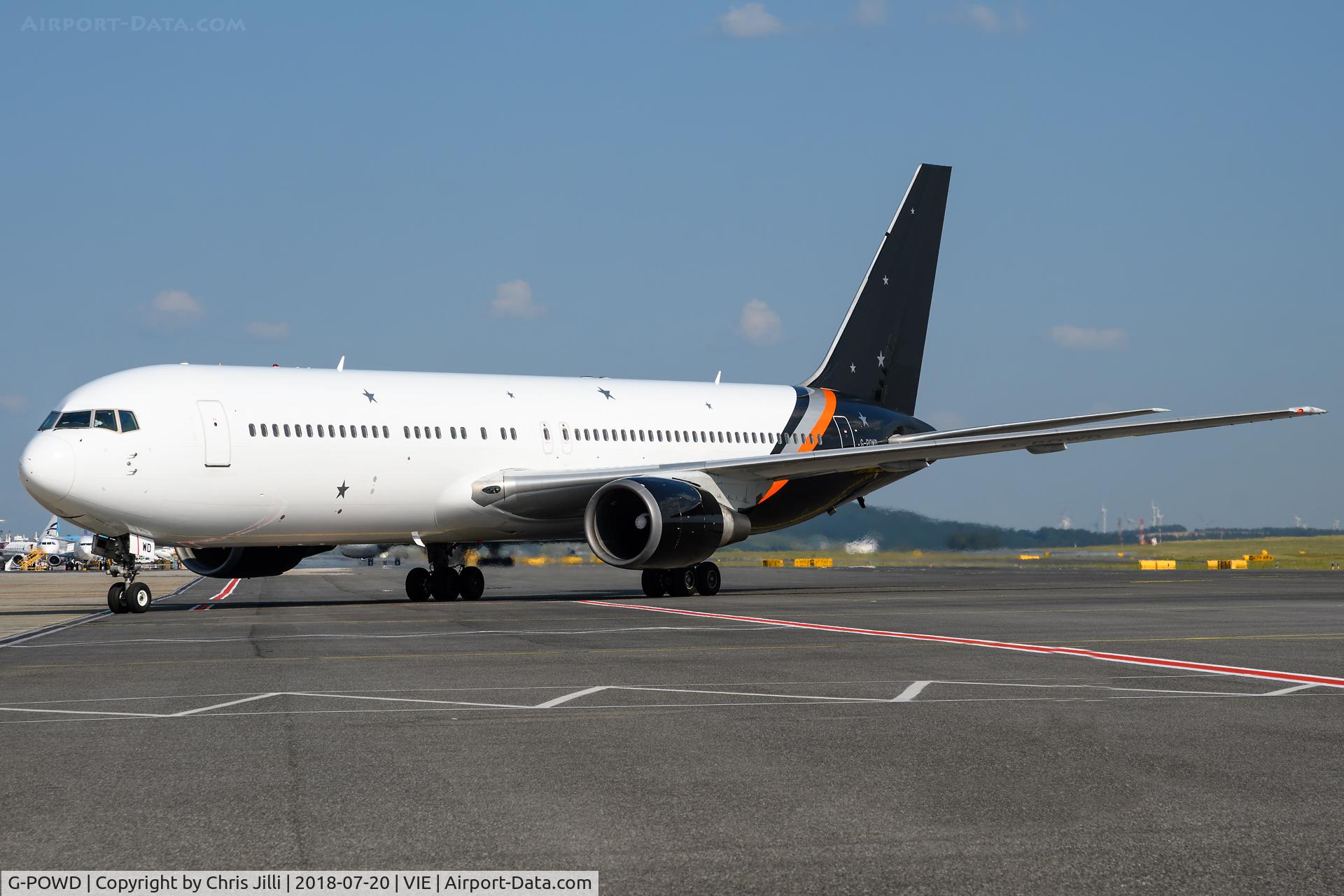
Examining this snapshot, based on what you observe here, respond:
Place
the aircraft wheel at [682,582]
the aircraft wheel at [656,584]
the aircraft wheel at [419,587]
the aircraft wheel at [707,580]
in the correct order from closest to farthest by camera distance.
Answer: the aircraft wheel at [682,582]
the aircraft wheel at [656,584]
the aircraft wheel at [707,580]
the aircraft wheel at [419,587]

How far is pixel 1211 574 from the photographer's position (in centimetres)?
4194

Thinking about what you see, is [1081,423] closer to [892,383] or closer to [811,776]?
[892,383]

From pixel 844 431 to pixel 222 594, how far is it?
16.5 metres

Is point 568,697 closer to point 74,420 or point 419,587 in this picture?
point 74,420

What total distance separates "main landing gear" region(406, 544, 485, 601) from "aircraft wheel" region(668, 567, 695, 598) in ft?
12.8

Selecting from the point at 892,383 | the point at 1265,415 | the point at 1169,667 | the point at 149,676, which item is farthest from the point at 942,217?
the point at 149,676

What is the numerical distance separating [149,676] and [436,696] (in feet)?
11.3

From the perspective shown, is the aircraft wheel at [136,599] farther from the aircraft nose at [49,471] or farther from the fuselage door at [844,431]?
the fuselage door at [844,431]

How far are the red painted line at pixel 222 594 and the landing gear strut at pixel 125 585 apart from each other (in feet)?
8.36

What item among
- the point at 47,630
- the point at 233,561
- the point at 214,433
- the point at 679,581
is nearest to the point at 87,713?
the point at 47,630

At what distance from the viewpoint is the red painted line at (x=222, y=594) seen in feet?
93.2

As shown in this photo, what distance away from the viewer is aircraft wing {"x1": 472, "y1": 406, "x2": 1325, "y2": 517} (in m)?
27.8

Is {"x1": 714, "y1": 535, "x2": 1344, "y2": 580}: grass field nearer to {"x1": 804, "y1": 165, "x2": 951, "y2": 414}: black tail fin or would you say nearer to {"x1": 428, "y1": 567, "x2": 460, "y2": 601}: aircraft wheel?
{"x1": 804, "y1": 165, "x2": 951, "y2": 414}: black tail fin

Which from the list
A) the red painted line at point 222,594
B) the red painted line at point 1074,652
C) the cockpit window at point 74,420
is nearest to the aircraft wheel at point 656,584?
the red painted line at point 1074,652
